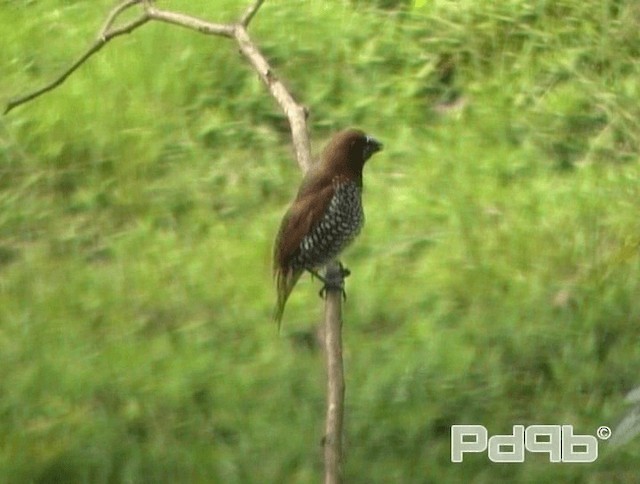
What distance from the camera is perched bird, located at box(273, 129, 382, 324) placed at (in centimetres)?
331

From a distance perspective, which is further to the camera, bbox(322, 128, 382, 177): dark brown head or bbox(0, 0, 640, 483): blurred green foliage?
bbox(0, 0, 640, 483): blurred green foliage

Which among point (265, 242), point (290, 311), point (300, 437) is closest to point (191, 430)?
point (300, 437)

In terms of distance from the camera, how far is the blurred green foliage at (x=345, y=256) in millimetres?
3863

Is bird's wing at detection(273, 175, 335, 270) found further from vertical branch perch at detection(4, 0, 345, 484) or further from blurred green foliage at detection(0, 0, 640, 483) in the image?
blurred green foliage at detection(0, 0, 640, 483)

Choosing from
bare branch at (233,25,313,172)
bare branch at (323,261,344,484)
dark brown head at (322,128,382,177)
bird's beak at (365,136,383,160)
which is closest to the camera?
bare branch at (323,261,344,484)

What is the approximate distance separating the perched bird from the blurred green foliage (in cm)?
57

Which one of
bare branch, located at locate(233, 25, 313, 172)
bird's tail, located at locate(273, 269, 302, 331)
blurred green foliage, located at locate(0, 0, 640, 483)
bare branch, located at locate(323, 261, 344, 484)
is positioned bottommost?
blurred green foliage, located at locate(0, 0, 640, 483)

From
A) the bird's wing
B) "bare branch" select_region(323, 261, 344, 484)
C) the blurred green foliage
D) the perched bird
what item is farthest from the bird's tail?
"bare branch" select_region(323, 261, 344, 484)

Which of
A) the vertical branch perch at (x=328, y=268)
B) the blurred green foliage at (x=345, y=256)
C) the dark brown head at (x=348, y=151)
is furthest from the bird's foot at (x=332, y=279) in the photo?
the blurred green foliage at (x=345, y=256)

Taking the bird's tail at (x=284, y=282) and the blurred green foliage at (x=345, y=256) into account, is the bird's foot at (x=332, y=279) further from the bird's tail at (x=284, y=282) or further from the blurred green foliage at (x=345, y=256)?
the blurred green foliage at (x=345, y=256)

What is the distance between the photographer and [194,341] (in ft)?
13.8

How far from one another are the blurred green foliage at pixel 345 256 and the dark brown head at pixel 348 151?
672mm

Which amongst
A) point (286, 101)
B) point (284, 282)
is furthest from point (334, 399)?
point (284, 282)

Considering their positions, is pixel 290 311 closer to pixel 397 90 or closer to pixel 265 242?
pixel 265 242
